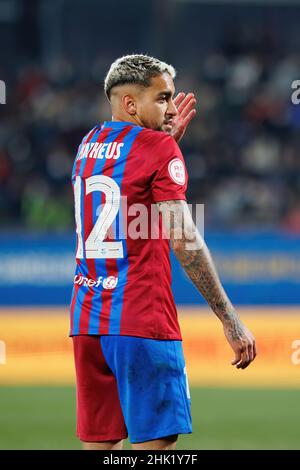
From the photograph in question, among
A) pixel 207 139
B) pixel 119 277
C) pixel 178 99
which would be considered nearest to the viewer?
pixel 119 277

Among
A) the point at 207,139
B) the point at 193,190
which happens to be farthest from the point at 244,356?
the point at 207,139

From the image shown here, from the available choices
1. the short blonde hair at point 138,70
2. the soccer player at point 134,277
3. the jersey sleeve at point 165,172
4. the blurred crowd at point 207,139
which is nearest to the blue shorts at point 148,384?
the soccer player at point 134,277

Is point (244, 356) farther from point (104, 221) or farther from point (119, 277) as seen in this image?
point (104, 221)

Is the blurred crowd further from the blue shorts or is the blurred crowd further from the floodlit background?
the blue shorts

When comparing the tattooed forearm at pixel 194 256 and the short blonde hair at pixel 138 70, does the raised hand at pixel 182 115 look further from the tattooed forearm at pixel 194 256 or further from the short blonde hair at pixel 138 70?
the tattooed forearm at pixel 194 256

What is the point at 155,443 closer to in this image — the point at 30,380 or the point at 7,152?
the point at 30,380

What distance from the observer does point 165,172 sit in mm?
3865

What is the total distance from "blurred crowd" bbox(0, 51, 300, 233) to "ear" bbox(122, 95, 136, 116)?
1015cm

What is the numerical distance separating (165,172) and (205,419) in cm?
442

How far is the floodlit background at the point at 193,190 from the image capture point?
8766 millimetres

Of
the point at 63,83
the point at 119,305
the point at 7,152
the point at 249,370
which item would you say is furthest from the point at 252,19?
the point at 119,305

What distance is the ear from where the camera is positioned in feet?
13.4

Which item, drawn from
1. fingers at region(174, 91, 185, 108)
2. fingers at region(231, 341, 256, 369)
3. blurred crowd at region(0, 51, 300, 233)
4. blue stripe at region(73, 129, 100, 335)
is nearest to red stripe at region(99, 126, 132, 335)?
blue stripe at region(73, 129, 100, 335)

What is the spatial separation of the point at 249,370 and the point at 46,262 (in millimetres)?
4276
